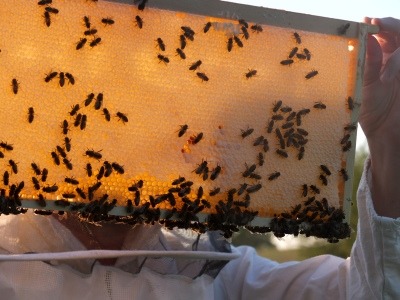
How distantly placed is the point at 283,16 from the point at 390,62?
2.16 ft

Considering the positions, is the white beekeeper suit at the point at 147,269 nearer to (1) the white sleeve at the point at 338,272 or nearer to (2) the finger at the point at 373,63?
(1) the white sleeve at the point at 338,272

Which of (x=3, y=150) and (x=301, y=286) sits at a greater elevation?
(x=3, y=150)

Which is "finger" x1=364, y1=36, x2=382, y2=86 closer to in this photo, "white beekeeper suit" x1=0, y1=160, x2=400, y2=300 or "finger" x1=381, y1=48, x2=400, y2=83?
"finger" x1=381, y1=48, x2=400, y2=83

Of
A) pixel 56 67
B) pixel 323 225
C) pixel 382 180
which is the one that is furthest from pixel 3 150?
pixel 382 180

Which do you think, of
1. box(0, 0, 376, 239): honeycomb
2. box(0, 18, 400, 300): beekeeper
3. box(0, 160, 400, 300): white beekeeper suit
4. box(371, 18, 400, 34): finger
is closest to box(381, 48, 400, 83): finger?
box(0, 18, 400, 300): beekeeper

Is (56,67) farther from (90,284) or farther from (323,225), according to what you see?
(323,225)

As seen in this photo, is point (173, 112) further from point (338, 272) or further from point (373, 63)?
point (338, 272)

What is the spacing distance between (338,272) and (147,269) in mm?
1121

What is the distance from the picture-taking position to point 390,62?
3.72m

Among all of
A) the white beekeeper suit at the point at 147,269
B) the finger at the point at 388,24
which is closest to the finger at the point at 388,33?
the finger at the point at 388,24

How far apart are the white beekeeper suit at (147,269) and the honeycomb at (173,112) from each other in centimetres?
30

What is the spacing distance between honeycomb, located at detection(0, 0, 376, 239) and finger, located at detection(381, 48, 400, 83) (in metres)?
0.26

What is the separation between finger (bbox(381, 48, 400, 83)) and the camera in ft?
12.2

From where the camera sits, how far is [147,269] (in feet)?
11.7
